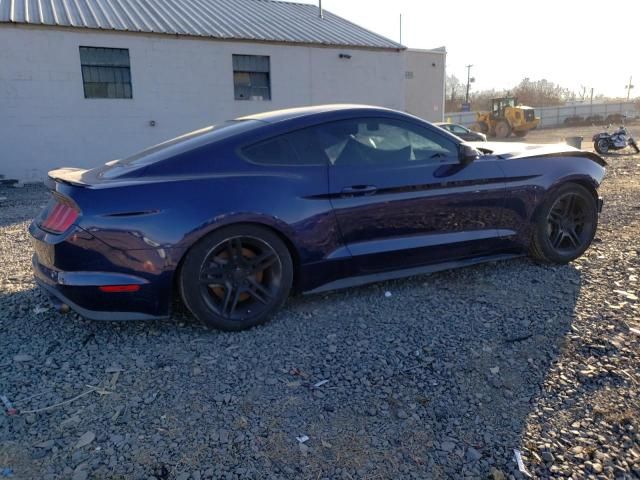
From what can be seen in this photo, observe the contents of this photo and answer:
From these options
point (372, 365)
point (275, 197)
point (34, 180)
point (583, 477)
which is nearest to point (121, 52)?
point (34, 180)

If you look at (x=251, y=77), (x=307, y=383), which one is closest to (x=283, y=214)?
(x=307, y=383)

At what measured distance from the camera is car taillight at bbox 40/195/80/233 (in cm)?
312

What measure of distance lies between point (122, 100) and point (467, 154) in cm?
1301

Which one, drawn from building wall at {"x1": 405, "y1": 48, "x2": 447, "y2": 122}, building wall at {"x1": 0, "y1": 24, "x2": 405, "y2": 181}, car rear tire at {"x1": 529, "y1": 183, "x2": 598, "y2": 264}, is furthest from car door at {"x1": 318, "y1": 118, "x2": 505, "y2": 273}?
building wall at {"x1": 405, "y1": 48, "x2": 447, "y2": 122}

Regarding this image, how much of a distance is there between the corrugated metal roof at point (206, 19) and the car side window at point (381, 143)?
1268 centimetres

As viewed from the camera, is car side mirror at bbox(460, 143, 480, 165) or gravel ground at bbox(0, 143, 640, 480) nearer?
gravel ground at bbox(0, 143, 640, 480)

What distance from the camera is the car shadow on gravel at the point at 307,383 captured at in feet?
7.30

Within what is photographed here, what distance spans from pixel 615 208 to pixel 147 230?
22.2ft

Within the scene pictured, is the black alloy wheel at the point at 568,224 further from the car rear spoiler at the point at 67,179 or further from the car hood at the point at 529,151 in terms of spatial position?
the car rear spoiler at the point at 67,179

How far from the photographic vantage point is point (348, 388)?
2736 millimetres

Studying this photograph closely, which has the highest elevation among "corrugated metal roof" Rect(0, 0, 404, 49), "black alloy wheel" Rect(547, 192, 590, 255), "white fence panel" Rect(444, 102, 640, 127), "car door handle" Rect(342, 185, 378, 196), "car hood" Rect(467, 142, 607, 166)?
"corrugated metal roof" Rect(0, 0, 404, 49)

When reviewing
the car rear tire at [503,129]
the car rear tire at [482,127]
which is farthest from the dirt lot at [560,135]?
the car rear tire at [482,127]

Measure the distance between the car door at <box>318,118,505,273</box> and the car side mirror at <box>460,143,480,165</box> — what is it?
4 cm

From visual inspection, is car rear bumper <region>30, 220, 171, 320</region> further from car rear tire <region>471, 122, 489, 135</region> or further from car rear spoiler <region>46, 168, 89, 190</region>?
car rear tire <region>471, 122, 489, 135</region>
